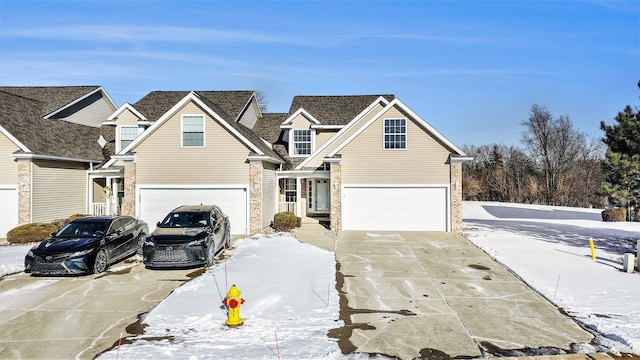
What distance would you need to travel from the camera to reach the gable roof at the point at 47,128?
1892cm

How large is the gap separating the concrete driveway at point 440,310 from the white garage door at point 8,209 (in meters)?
15.7

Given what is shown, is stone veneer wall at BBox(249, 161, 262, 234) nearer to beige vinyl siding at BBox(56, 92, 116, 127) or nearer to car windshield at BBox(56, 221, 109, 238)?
car windshield at BBox(56, 221, 109, 238)

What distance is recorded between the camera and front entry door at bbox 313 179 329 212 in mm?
24406

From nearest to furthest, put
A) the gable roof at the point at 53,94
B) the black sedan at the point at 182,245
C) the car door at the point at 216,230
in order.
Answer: the black sedan at the point at 182,245, the car door at the point at 216,230, the gable roof at the point at 53,94

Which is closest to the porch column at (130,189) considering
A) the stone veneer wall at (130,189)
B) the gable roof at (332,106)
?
the stone veneer wall at (130,189)

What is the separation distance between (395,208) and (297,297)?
11359 millimetres

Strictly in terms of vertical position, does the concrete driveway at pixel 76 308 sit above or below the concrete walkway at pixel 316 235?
below

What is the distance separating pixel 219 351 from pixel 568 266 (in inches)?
447

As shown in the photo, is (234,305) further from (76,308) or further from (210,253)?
(210,253)

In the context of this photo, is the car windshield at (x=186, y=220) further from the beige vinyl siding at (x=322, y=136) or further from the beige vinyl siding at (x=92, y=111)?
the beige vinyl siding at (x=92, y=111)

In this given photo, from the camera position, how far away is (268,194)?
20.7 m

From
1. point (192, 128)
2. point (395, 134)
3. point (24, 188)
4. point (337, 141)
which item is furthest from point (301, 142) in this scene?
point (24, 188)

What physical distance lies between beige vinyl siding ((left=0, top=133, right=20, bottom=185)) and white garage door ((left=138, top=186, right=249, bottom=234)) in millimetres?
5679

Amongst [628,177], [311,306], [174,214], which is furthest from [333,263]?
[628,177]
